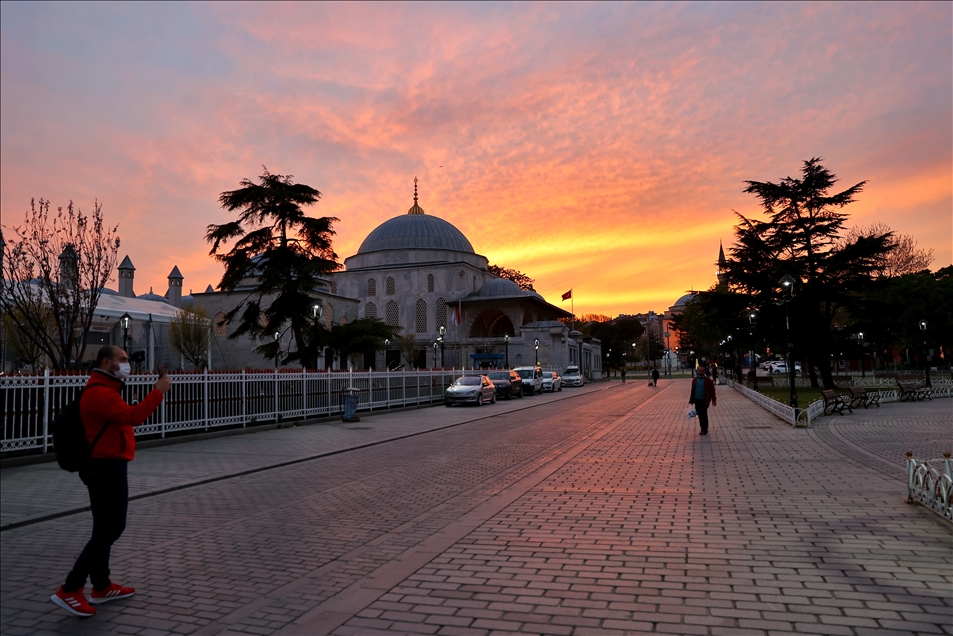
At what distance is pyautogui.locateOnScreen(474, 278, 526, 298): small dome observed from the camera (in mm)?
75375

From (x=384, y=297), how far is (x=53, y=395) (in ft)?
223

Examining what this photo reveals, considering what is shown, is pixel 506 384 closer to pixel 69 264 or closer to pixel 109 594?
pixel 69 264

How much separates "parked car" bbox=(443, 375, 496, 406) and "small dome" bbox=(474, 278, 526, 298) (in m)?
44.5

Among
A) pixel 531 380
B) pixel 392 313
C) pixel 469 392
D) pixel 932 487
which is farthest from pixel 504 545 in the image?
pixel 392 313

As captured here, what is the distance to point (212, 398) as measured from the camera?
54.1 feet

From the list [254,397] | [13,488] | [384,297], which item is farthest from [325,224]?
[384,297]

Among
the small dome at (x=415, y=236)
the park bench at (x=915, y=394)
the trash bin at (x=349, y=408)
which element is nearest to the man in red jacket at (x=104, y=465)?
the trash bin at (x=349, y=408)

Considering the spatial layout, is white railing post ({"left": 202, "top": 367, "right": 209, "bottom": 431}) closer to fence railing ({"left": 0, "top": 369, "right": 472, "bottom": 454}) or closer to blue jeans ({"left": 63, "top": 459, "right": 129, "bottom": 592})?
fence railing ({"left": 0, "top": 369, "right": 472, "bottom": 454})

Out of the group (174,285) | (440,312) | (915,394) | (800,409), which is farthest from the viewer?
(174,285)

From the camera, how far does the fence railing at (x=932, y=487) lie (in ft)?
20.8

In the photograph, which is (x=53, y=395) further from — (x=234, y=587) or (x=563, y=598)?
(x=563, y=598)

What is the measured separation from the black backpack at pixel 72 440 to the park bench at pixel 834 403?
1991 cm

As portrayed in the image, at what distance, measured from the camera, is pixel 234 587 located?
4.94 meters

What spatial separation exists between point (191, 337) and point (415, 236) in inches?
1459
